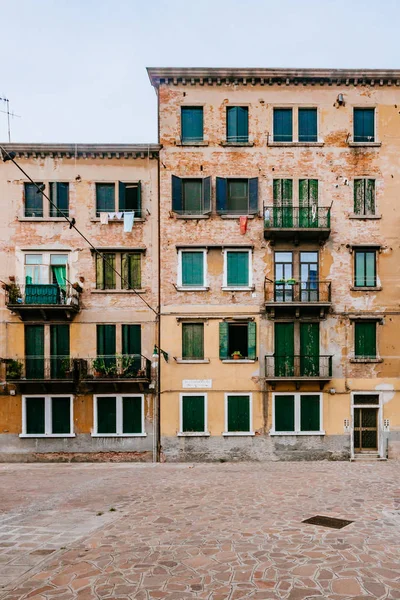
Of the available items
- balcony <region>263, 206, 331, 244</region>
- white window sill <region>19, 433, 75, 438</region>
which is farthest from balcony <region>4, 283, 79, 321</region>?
balcony <region>263, 206, 331, 244</region>

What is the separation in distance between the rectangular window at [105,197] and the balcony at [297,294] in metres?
8.54

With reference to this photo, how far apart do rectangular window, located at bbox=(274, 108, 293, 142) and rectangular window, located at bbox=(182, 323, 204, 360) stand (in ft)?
32.9

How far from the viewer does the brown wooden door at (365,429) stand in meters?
22.4

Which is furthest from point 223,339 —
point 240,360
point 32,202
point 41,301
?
point 32,202

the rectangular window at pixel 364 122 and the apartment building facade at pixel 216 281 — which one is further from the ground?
the rectangular window at pixel 364 122

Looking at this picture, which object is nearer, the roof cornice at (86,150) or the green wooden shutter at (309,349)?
the green wooden shutter at (309,349)

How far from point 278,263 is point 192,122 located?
8.14 metres

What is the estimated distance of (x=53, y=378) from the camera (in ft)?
71.7

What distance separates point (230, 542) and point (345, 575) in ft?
8.55

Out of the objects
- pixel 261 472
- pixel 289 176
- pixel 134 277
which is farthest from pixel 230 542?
pixel 289 176

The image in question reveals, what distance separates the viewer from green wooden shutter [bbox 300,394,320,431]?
73.0 feet

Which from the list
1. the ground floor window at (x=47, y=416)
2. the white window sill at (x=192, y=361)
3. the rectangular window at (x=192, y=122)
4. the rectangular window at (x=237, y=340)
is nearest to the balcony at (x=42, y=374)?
the ground floor window at (x=47, y=416)

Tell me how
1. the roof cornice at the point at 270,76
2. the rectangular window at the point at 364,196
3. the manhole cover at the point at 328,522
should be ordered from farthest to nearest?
the rectangular window at the point at 364,196 → the roof cornice at the point at 270,76 → the manhole cover at the point at 328,522

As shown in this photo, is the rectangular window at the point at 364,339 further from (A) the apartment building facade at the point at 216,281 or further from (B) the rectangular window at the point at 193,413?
(B) the rectangular window at the point at 193,413
